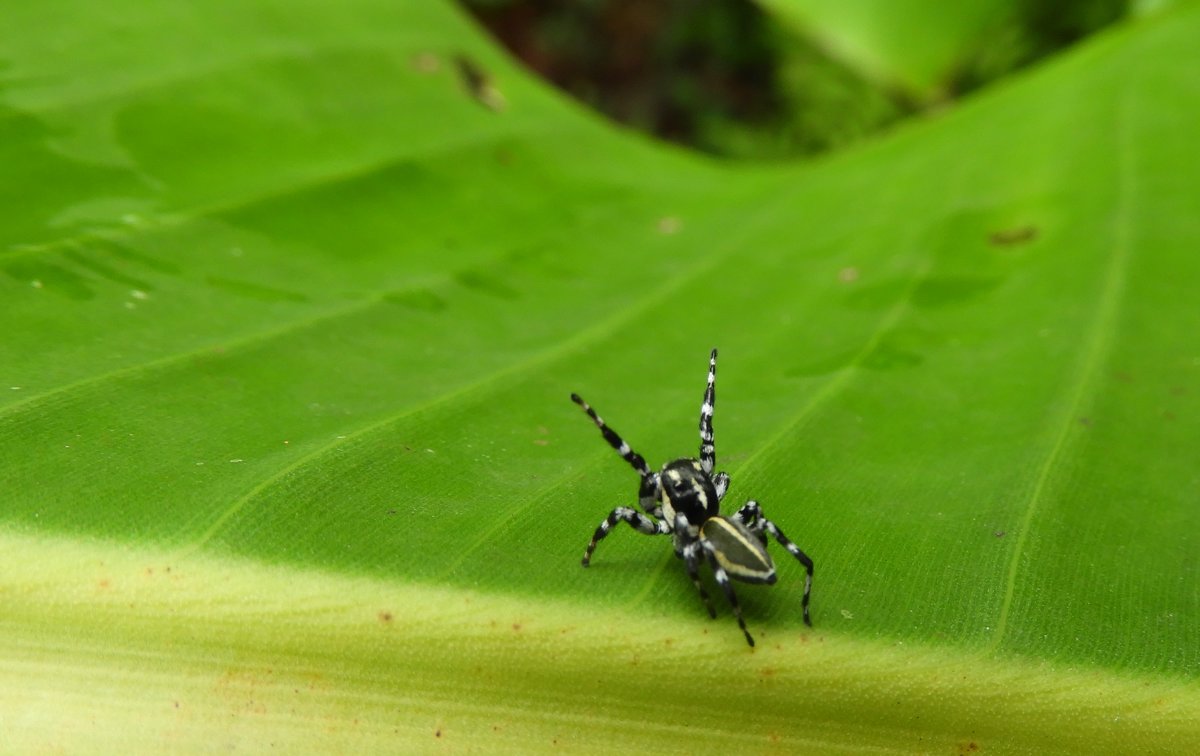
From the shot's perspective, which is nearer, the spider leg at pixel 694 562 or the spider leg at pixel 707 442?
the spider leg at pixel 694 562

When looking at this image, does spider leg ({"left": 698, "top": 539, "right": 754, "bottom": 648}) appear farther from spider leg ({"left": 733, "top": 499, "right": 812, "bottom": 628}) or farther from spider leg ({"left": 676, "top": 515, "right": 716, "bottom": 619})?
spider leg ({"left": 733, "top": 499, "right": 812, "bottom": 628})

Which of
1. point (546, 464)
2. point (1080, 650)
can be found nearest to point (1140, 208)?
point (1080, 650)

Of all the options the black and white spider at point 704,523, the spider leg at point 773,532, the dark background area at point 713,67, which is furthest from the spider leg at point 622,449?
the dark background area at point 713,67

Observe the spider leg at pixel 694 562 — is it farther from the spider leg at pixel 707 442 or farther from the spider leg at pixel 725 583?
the spider leg at pixel 707 442

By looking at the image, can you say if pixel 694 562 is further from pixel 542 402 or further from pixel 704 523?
pixel 542 402

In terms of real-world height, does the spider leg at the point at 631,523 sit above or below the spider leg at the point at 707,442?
below

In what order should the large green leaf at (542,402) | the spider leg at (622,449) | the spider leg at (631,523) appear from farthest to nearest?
the spider leg at (622,449), the spider leg at (631,523), the large green leaf at (542,402)
